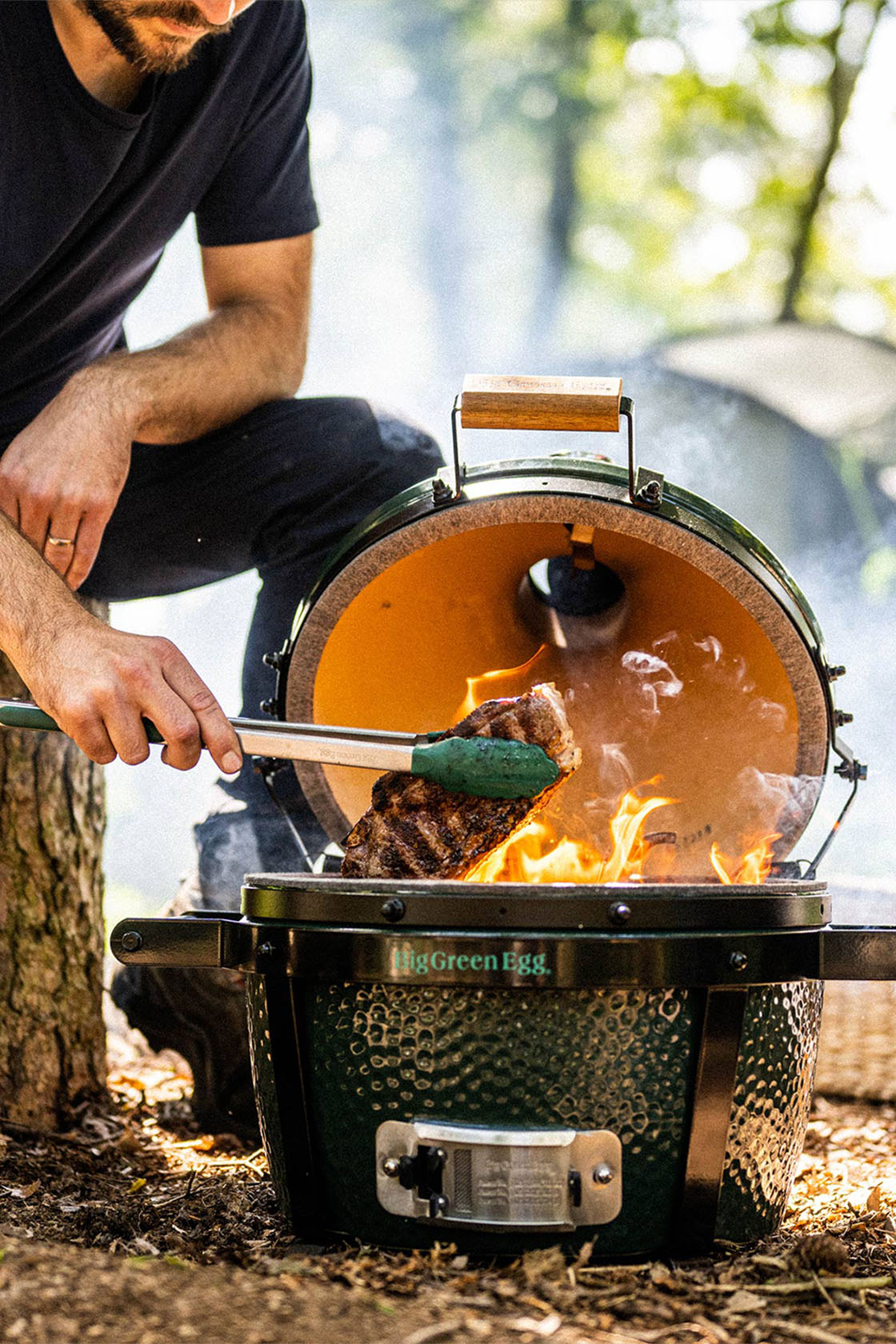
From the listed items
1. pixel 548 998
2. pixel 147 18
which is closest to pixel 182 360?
pixel 147 18

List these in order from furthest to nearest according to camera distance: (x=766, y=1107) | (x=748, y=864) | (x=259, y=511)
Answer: (x=259, y=511) → (x=748, y=864) → (x=766, y=1107)

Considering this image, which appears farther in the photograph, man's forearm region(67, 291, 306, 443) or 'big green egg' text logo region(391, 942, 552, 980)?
man's forearm region(67, 291, 306, 443)

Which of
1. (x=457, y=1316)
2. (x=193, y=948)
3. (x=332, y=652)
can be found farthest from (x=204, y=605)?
(x=457, y=1316)

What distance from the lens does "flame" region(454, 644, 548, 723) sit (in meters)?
1.82

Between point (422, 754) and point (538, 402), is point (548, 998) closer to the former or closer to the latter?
point (422, 754)

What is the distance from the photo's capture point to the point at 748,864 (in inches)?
64.4

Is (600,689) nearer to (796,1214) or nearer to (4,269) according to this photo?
Answer: (796,1214)

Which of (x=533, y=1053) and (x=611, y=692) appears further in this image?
(x=611, y=692)

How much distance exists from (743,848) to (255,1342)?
37.7 inches

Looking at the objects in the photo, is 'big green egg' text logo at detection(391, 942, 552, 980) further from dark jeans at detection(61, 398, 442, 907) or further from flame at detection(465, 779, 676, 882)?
dark jeans at detection(61, 398, 442, 907)

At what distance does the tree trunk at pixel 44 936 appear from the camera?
82.8 inches

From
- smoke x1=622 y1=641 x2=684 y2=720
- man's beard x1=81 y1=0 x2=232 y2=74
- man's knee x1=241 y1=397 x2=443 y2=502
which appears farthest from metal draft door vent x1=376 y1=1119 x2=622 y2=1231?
man's beard x1=81 y1=0 x2=232 y2=74

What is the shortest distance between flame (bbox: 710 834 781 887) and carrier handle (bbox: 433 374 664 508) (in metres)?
0.50

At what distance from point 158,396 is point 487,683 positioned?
74cm
